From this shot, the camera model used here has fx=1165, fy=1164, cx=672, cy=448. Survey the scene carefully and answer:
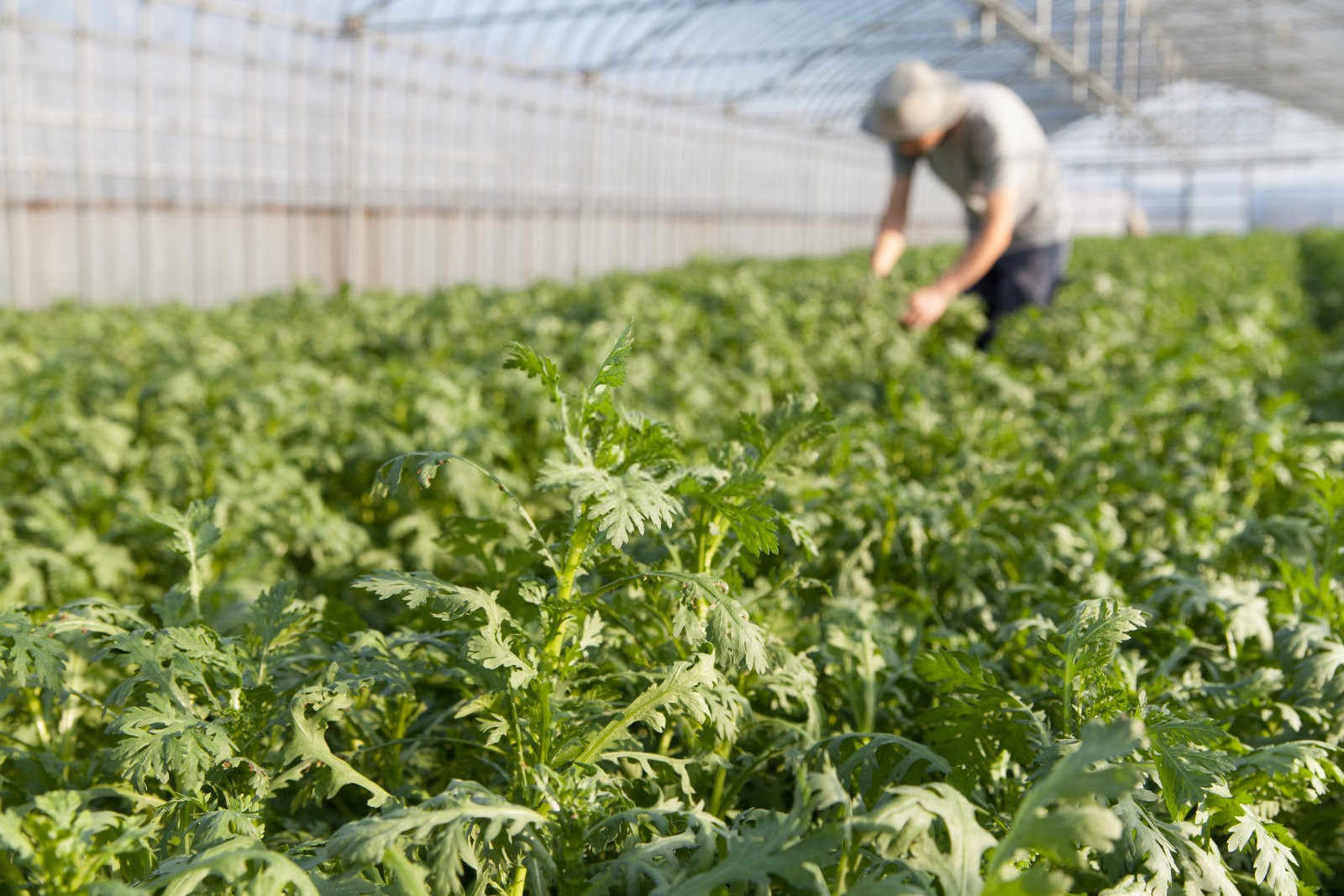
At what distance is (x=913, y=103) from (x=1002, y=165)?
0.60 metres

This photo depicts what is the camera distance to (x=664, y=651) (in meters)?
1.95

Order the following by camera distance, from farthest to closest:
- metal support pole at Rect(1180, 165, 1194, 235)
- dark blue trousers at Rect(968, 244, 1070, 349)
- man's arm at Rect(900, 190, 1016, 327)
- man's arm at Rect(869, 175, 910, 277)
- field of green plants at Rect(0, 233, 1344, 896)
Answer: metal support pole at Rect(1180, 165, 1194, 235), dark blue trousers at Rect(968, 244, 1070, 349), man's arm at Rect(869, 175, 910, 277), man's arm at Rect(900, 190, 1016, 327), field of green plants at Rect(0, 233, 1344, 896)

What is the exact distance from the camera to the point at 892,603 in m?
2.56

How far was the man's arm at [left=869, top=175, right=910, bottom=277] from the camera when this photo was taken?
696cm

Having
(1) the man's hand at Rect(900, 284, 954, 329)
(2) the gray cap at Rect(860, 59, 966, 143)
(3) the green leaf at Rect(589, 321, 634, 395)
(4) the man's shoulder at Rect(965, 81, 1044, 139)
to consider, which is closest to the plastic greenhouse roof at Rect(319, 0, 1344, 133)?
(4) the man's shoulder at Rect(965, 81, 1044, 139)

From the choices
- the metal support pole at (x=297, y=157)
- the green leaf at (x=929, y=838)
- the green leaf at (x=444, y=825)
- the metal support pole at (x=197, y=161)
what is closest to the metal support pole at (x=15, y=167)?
the metal support pole at (x=197, y=161)

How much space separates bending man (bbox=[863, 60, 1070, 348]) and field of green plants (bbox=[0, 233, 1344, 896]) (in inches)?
Result: 95.0

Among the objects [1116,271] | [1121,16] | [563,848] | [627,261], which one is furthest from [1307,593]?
[1121,16]

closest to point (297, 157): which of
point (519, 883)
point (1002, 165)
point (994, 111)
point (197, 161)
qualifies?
point (197, 161)

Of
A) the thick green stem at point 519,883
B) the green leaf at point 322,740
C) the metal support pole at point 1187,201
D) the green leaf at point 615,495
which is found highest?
the green leaf at point 615,495

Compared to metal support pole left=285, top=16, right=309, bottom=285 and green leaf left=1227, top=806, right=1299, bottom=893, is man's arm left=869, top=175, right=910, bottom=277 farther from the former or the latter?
metal support pole left=285, top=16, right=309, bottom=285

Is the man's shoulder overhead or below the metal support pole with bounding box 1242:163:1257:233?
overhead

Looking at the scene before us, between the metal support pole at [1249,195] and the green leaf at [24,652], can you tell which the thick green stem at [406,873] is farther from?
the metal support pole at [1249,195]

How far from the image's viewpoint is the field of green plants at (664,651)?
134cm
